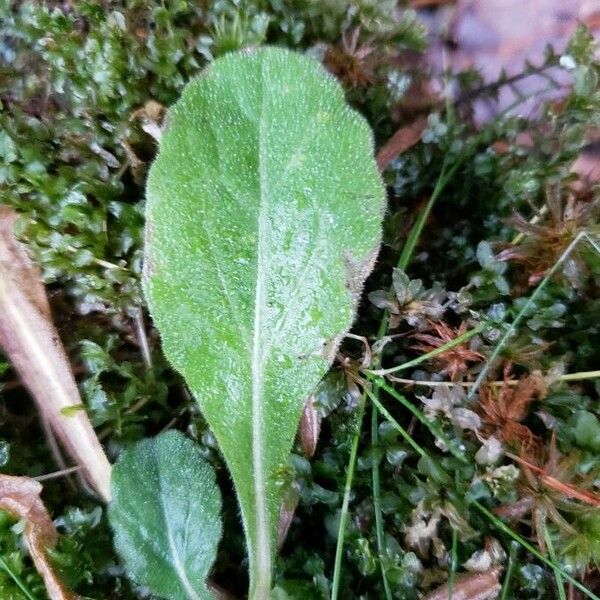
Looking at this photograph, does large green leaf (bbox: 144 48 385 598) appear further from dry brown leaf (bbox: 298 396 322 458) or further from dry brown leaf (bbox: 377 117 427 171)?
dry brown leaf (bbox: 377 117 427 171)

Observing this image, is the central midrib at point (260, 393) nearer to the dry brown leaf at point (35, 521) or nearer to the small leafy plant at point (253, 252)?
the small leafy plant at point (253, 252)

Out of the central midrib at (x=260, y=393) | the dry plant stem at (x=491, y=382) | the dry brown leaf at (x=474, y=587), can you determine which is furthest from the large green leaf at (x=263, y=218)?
the dry brown leaf at (x=474, y=587)

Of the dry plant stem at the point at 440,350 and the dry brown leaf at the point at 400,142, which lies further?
the dry brown leaf at the point at 400,142

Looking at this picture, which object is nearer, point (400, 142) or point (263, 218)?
point (263, 218)

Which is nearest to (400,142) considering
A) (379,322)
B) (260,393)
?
(379,322)

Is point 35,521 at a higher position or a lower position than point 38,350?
lower

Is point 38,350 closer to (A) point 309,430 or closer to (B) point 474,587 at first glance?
(A) point 309,430

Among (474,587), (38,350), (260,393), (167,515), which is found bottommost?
(474,587)
